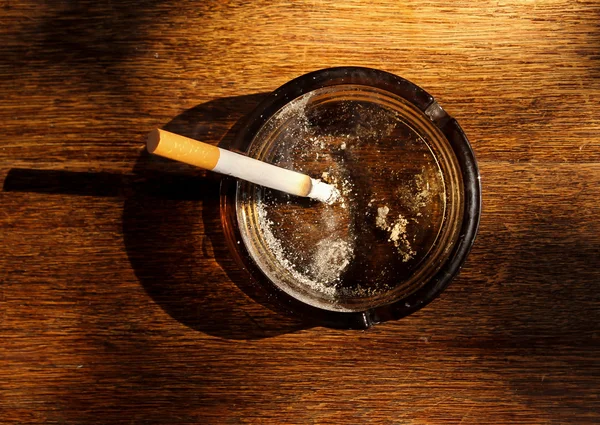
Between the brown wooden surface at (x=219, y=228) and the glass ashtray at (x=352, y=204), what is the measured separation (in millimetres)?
82

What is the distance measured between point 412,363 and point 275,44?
533 millimetres

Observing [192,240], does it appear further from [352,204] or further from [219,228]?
[352,204]

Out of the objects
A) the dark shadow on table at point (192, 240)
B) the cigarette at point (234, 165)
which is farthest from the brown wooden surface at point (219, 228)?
the cigarette at point (234, 165)

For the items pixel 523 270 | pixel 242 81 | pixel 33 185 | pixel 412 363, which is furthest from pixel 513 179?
pixel 33 185

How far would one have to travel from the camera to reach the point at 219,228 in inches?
36.3

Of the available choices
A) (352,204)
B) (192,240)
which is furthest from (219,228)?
(352,204)

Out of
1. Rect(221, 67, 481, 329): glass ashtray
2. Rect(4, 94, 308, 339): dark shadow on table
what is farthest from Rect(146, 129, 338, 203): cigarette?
Rect(4, 94, 308, 339): dark shadow on table

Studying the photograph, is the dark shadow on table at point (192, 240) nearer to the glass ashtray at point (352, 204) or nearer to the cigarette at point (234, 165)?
the glass ashtray at point (352, 204)

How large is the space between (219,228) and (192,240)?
0.05m

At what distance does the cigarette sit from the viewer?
624mm

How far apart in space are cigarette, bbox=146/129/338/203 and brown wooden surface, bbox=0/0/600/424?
0.58 feet

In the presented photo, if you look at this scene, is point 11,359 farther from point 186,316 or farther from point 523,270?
point 523,270

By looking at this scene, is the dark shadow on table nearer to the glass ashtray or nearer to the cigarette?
the glass ashtray

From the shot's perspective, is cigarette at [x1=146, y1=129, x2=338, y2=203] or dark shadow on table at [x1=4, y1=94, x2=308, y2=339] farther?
dark shadow on table at [x1=4, y1=94, x2=308, y2=339]
